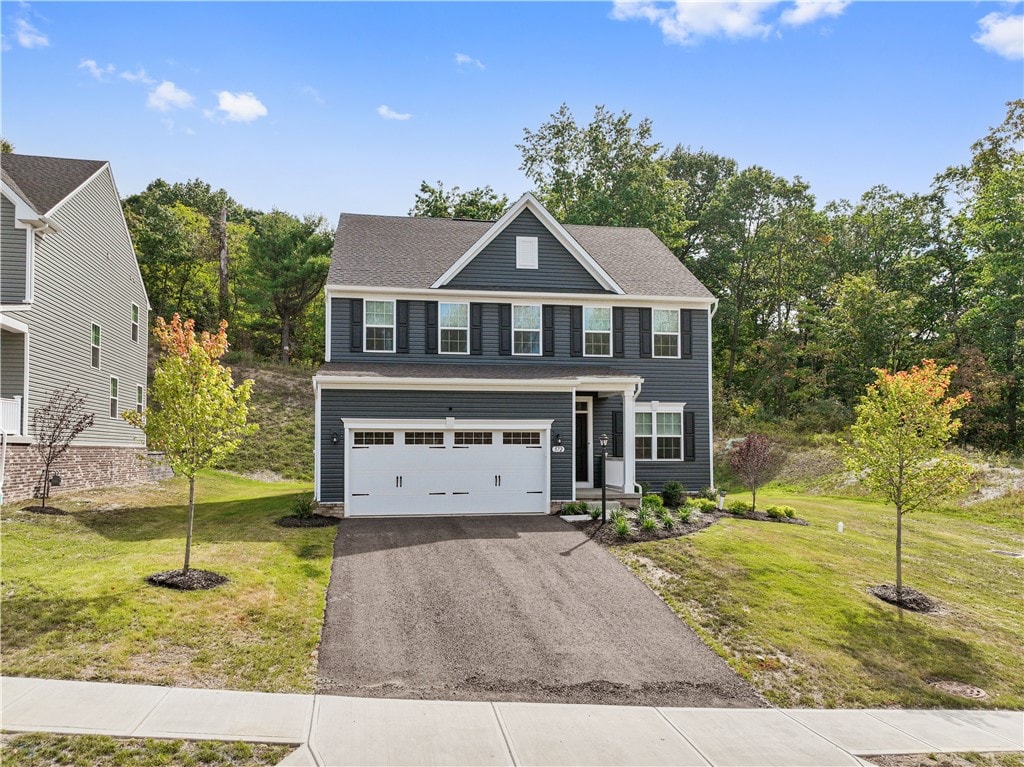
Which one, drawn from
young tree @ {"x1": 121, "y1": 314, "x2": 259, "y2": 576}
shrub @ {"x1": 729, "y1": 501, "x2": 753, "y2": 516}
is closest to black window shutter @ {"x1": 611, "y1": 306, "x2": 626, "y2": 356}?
shrub @ {"x1": 729, "y1": 501, "x2": 753, "y2": 516}

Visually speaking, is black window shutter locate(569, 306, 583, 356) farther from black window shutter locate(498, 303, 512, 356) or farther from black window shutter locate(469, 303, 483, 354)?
black window shutter locate(469, 303, 483, 354)

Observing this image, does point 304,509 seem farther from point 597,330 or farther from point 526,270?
point 597,330

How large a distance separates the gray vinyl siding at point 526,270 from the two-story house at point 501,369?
0.04 metres

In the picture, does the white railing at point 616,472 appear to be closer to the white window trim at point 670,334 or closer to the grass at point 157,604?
the white window trim at point 670,334

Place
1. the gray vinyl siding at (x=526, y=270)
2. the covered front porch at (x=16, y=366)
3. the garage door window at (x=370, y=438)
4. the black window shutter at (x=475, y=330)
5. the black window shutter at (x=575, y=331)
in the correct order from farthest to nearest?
the black window shutter at (x=575, y=331) → the gray vinyl siding at (x=526, y=270) → the black window shutter at (x=475, y=330) → the garage door window at (x=370, y=438) → the covered front porch at (x=16, y=366)

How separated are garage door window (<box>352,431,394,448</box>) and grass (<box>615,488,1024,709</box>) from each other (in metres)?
6.46

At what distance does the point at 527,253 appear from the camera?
68.4 feet

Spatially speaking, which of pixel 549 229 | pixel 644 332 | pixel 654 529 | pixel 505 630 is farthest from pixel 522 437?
pixel 505 630

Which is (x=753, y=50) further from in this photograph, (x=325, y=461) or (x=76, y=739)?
(x=76, y=739)

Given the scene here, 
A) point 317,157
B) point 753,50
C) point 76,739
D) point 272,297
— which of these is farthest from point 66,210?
point 272,297

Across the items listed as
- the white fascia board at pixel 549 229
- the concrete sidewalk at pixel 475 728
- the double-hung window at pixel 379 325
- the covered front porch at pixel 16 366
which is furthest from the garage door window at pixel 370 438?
→ the concrete sidewalk at pixel 475 728

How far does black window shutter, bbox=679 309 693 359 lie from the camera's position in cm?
2183

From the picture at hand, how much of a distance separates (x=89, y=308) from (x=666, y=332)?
17531 mm

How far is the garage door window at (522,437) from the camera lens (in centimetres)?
1791
